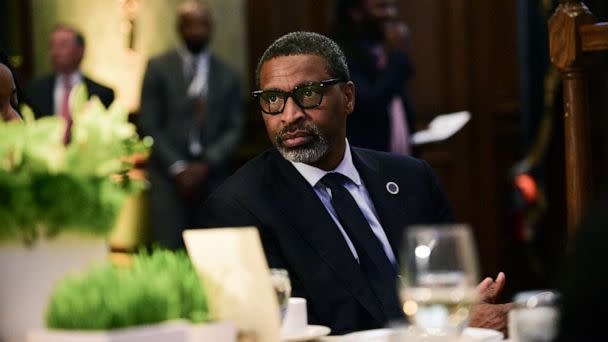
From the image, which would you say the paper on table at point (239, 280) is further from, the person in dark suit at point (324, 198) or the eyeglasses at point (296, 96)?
the eyeglasses at point (296, 96)

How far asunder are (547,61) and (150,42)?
3371 millimetres

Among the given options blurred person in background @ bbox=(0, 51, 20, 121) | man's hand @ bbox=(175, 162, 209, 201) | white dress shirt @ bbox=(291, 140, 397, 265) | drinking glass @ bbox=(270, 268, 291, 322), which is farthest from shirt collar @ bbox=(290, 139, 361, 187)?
man's hand @ bbox=(175, 162, 209, 201)

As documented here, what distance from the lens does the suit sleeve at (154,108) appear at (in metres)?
6.82

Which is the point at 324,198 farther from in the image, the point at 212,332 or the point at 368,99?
the point at 368,99

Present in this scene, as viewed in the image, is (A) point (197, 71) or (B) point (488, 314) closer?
(B) point (488, 314)

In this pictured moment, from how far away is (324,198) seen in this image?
111 inches

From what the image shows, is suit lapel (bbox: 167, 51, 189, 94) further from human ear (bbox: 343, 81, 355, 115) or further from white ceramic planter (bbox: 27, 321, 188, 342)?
white ceramic planter (bbox: 27, 321, 188, 342)

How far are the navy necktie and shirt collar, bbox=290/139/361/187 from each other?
2.8 inches

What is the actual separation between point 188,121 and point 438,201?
394 cm

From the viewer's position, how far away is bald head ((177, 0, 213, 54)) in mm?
6988

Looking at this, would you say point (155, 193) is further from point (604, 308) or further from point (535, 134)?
point (604, 308)

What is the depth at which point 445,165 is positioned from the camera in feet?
24.5

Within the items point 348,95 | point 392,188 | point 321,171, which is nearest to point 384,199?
point 392,188

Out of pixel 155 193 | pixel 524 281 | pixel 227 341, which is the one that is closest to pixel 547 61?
pixel 524 281
